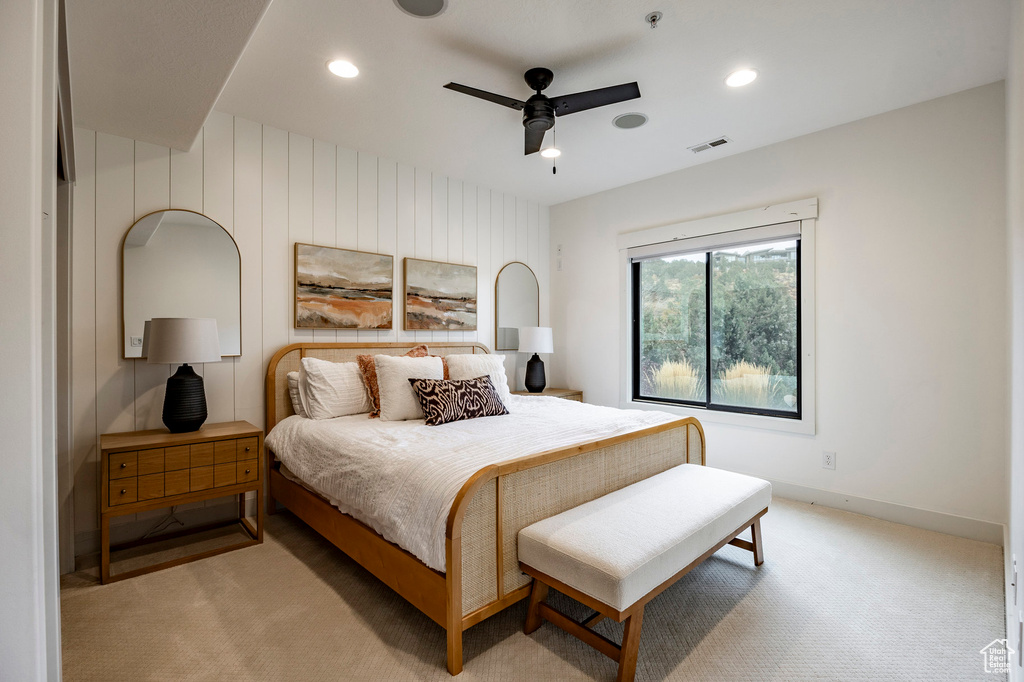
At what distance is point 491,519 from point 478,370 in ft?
5.92

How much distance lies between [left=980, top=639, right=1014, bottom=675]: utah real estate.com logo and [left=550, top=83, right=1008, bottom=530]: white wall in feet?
4.11

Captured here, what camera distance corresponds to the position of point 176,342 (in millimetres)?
2527

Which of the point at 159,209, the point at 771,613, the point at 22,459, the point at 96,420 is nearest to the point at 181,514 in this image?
the point at 96,420

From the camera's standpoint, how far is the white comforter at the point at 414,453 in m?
1.79

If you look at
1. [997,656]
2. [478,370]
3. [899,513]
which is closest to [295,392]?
[478,370]

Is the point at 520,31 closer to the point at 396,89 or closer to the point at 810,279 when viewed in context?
the point at 396,89

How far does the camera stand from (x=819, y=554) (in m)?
2.61

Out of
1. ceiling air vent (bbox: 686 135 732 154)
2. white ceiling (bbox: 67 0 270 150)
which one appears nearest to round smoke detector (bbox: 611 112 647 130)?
ceiling air vent (bbox: 686 135 732 154)

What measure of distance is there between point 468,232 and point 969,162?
349cm

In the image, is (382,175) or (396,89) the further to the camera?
(382,175)

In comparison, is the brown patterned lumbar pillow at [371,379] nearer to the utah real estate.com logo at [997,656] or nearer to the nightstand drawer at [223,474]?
the nightstand drawer at [223,474]

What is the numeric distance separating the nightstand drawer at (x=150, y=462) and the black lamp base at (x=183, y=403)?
0.76 ft

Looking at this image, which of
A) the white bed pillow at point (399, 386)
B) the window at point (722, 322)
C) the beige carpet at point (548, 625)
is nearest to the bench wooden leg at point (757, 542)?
the beige carpet at point (548, 625)

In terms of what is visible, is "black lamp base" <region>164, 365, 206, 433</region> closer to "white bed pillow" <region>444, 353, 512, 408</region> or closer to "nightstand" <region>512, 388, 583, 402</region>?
"white bed pillow" <region>444, 353, 512, 408</region>
